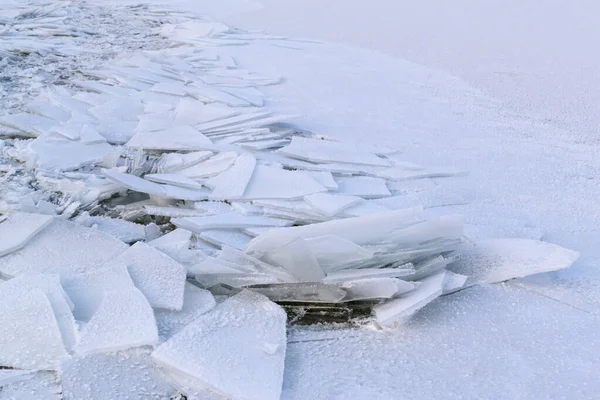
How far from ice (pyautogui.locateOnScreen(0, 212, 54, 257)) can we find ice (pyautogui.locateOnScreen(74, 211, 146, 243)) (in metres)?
0.13

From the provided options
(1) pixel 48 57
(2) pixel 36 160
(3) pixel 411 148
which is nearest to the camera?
(2) pixel 36 160

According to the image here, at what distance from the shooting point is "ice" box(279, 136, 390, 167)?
288 centimetres

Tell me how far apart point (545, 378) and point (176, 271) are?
98 cm

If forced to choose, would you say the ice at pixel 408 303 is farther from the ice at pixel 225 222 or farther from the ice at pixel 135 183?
the ice at pixel 135 183

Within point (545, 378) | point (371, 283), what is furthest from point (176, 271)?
point (545, 378)

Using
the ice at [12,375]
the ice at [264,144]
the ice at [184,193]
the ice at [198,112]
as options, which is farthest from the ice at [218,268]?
the ice at [198,112]

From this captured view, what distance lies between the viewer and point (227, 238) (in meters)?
2.08

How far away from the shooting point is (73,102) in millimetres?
3639

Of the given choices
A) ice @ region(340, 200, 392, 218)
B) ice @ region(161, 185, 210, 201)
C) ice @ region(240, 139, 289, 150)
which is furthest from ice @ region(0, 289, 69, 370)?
ice @ region(240, 139, 289, 150)

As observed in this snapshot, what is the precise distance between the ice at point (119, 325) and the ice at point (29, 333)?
6 cm

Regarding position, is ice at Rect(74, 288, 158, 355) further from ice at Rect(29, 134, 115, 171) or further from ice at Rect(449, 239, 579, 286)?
ice at Rect(29, 134, 115, 171)

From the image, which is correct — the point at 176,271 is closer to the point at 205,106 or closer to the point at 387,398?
the point at 387,398

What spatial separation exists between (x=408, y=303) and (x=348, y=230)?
0.96ft

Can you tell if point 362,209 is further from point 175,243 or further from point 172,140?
point 172,140
